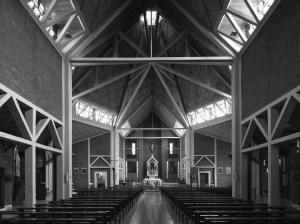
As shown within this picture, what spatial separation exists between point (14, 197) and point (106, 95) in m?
12.5

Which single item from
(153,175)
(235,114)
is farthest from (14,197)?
(153,175)

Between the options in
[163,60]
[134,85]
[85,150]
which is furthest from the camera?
[85,150]

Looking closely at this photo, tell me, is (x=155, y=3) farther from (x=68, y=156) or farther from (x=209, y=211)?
(x=209, y=211)

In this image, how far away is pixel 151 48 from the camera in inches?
878

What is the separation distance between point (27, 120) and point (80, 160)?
27.4 m

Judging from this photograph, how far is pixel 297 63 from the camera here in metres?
12.4

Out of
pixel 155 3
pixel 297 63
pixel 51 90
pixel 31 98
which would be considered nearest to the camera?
pixel 297 63

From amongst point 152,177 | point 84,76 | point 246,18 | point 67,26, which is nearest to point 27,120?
point 67,26

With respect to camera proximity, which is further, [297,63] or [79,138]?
[79,138]

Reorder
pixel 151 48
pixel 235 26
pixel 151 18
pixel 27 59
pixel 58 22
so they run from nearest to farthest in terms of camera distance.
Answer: pixel 27 59 < pixel 235 26 < pixel 58 22 < pixel 151 48 < pixel 151 18

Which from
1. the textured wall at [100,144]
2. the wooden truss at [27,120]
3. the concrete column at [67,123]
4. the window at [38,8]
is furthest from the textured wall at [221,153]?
the window at [38,8]

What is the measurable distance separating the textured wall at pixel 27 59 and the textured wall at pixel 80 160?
23.1 metres

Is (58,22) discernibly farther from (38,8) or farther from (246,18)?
(246,18)

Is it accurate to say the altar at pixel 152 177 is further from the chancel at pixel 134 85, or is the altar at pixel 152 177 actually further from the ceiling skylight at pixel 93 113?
the chancel at pixel 134 85
